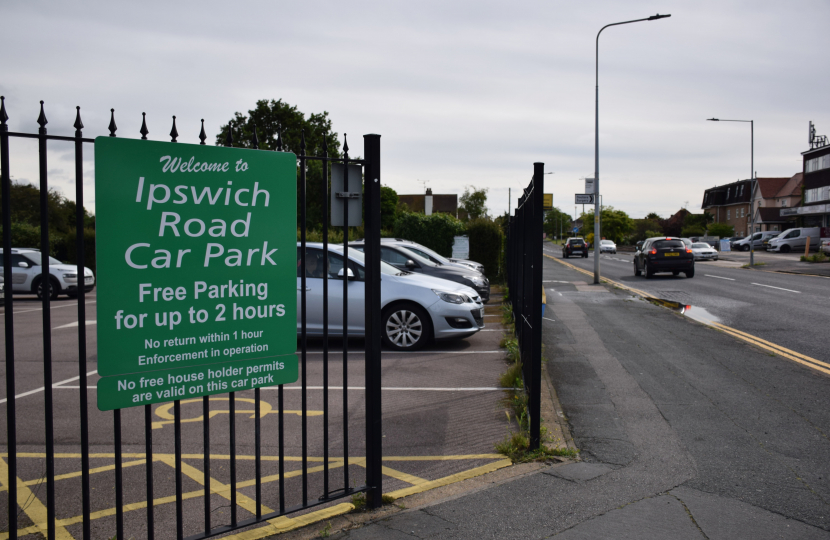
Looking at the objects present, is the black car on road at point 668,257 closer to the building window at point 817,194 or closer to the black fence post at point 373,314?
the black fence post at point 373,314

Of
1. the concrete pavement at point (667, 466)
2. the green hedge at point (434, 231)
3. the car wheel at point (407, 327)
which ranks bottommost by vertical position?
the concrete pavement at point (667, 466)

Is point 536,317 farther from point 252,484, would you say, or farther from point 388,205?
point 388,205

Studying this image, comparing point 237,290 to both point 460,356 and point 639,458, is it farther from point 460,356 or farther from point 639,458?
point 460,356

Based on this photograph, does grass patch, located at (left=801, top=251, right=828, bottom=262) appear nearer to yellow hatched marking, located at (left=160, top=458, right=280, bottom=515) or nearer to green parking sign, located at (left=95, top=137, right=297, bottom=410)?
yellow hatched marking, located at (left=160, top=458, right=280, bottom=515)

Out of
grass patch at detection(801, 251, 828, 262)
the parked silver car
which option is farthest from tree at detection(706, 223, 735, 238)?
the parked silver car

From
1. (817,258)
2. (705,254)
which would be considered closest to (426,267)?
(817,258)

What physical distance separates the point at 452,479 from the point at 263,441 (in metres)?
1.76

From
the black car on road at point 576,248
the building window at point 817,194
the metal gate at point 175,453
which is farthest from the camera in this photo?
the building window at point 817,194

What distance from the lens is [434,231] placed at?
24906 mm

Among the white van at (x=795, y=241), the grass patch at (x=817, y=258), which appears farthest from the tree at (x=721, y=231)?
the grass patch at (x=817, y=258)

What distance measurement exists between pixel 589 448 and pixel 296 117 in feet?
146

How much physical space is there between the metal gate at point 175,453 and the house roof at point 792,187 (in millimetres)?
80206

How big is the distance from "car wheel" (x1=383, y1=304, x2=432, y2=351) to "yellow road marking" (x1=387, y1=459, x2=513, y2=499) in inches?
181

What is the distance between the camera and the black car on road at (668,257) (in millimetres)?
23469
